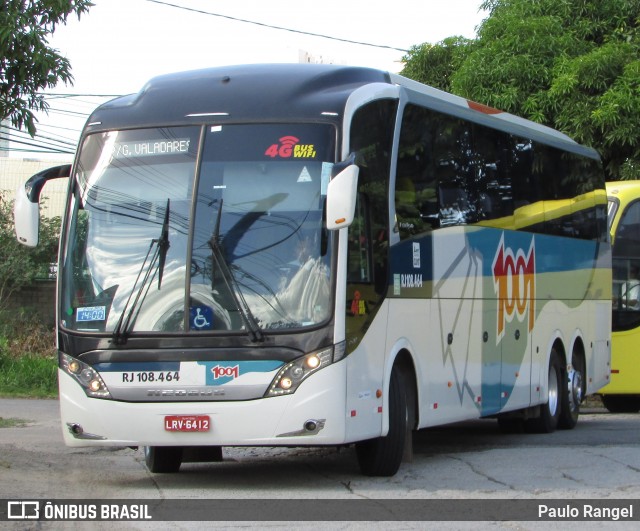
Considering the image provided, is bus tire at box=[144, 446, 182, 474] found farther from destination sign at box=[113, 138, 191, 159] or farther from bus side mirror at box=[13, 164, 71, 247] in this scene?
destination sign at box=[113, 138, 191, 159]

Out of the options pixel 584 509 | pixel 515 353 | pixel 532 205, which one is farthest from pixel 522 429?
pixel 584 509

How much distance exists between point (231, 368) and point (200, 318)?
1.62 ft

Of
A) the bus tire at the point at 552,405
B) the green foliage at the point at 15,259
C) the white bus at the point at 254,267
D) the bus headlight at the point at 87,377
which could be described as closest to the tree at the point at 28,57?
the white bus at the point at 254,267

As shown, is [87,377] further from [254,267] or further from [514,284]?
[514,284]

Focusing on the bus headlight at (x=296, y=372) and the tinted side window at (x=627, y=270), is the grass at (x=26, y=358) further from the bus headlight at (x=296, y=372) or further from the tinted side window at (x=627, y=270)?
the bus headlight at (x=296, y=372)

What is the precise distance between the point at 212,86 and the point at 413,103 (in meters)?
2.09

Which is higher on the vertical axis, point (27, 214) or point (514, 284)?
point (27, 214)

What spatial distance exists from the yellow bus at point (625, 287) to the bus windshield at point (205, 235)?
10836 mm

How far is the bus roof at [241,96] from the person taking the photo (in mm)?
10195

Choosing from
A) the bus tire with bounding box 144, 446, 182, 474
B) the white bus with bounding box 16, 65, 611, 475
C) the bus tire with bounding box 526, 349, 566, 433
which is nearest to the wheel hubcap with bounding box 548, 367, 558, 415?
the bus tire with bounding box 526, 349, 566, 433

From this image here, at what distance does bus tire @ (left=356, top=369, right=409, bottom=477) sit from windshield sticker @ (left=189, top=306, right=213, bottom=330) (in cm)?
190

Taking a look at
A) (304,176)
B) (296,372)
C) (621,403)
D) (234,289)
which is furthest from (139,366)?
(621,403)

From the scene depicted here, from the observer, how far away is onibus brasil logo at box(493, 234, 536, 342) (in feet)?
45.0

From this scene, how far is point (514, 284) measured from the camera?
1423 centimetres
